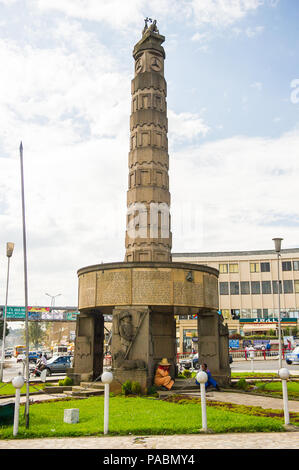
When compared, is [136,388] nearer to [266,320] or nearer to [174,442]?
[174,442]

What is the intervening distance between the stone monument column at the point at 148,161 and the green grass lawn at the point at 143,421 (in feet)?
27.9

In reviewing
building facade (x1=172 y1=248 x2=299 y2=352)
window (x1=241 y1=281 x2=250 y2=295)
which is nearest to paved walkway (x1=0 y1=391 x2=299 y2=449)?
building facade (x1=172 y1=248 x2=299 y2=352)

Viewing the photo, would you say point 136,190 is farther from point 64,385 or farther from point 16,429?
point 16,429

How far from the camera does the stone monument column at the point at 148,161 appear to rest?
21.0 metres

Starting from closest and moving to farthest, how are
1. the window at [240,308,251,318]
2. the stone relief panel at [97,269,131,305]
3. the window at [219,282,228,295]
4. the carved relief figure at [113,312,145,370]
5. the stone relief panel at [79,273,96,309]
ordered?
the carved relief figure at [113,312,145,370]
the stone relief panel at [97,269,131,305]
the stone relief panel at [79,273,96,309]
the window at [240,308,251,318]
the window at [219,282,228,295]

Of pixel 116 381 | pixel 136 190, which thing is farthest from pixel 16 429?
pixel 136 190

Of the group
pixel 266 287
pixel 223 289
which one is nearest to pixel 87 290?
pixel 223 289

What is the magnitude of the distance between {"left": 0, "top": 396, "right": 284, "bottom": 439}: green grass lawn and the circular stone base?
5.28m

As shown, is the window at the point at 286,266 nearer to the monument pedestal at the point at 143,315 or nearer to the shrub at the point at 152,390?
the monument pedestal at the point at 143,315

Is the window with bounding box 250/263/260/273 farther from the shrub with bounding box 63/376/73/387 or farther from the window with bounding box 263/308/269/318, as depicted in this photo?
the shrub with bounding box 63/376/73/387

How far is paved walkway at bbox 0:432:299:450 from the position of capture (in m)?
8.23

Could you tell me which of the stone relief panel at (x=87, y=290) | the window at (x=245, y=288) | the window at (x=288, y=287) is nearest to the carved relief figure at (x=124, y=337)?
the stone relief panel at (x=87, y=290)
